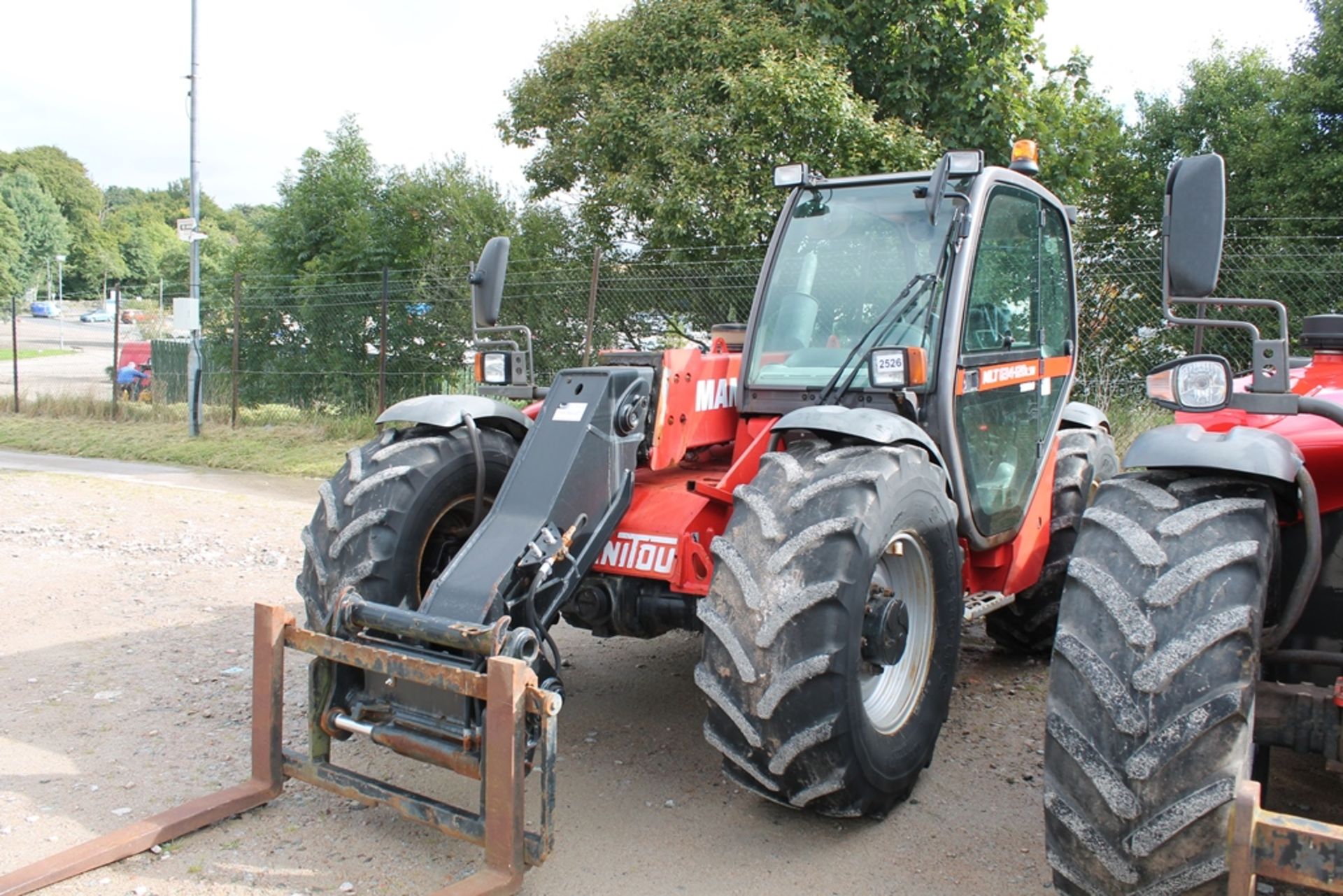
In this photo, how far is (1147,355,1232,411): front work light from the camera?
9.50 ft

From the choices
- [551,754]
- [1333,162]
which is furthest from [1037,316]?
[1333,162]

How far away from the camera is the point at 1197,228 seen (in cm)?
279

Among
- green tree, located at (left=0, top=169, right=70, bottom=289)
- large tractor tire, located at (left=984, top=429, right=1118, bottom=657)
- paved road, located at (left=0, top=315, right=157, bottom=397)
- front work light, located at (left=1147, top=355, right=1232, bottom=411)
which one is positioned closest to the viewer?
front work light, located at (left=1147, top=355, right=1232, bottom=411)

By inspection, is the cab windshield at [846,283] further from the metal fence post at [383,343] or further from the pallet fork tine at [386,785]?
the metal fence post at [383,343]

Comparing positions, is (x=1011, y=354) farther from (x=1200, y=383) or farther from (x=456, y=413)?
(x=456, y=413)

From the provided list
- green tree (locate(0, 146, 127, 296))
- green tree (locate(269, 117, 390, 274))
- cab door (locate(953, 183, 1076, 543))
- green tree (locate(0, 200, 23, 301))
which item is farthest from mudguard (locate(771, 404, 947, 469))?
green tree (locate(0, 146, 127, 296))

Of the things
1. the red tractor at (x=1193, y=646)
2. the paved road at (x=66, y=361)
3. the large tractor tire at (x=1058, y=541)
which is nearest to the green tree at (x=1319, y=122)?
the large tractor tire at (x=1058, y=541)

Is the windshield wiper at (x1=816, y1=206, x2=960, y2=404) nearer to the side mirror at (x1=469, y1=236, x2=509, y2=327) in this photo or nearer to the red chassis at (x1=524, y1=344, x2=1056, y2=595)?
the red chassis at (x1=524, y1=344, x2=1056, y2=595)

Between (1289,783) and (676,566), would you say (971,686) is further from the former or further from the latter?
(676,566)

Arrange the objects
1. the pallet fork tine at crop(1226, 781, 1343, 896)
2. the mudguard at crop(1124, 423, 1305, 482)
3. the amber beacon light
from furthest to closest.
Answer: the amber beacon light < the mudguard at crop(1124, 423, 1305, 482) < the pallet fork tine at crop(1226, 781, 1343, 896)

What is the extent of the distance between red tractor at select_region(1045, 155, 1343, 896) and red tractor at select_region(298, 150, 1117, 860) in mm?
778

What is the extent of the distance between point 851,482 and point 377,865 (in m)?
1.96

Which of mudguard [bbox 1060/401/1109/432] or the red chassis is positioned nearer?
the red chassis

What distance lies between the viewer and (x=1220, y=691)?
2.53m
